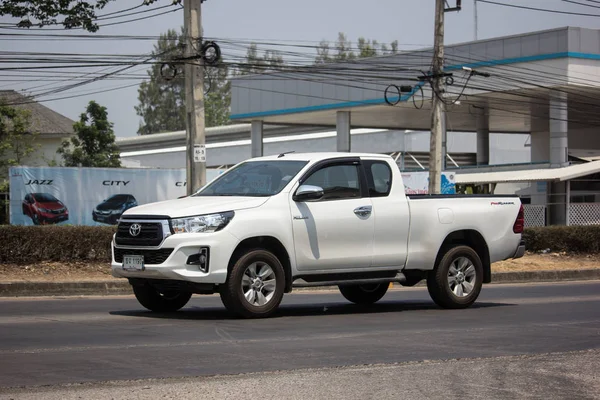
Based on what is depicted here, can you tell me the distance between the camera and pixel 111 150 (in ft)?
184

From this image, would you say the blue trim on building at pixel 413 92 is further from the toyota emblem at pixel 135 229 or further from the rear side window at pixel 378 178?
the toyota emblem at pixel 135 229

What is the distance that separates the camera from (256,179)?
11727 millimetres

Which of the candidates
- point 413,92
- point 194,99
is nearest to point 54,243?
point 194,99

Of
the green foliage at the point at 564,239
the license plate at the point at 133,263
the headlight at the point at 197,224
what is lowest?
the green foliage at the point at 564,239

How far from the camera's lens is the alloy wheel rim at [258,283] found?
10820mm

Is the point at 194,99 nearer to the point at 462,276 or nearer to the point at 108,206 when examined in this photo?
the point at 462,276

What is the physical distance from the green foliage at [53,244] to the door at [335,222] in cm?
682

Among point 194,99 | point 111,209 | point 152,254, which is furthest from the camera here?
point 111,209

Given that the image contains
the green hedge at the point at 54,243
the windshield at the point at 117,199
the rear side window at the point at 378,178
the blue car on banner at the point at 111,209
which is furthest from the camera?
the windshield at the point at 117,199

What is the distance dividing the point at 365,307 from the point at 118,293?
4.73m

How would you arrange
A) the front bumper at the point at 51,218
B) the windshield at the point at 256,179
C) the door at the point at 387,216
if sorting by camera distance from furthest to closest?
the front bumper at the point at 51,218, the door at the point at 387,216, the windshield at the point at 256,179

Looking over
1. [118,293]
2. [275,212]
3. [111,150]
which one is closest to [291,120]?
[111,150]

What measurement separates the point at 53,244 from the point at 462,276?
25.5 feet

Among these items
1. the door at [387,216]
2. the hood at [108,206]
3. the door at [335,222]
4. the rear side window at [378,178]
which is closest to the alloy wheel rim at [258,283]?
the door at [335,222]
